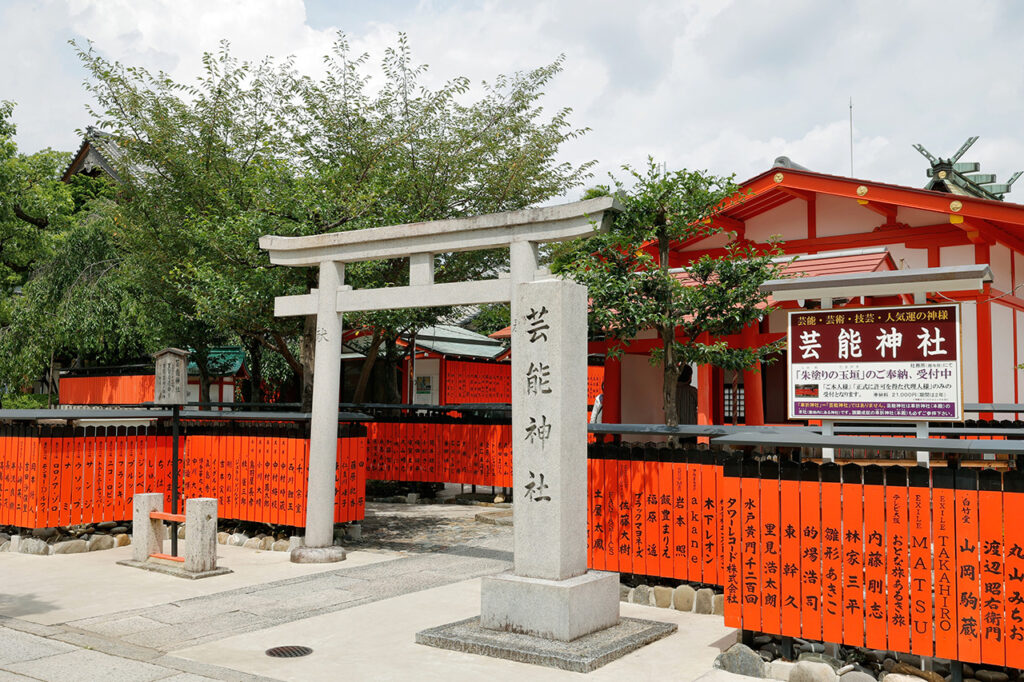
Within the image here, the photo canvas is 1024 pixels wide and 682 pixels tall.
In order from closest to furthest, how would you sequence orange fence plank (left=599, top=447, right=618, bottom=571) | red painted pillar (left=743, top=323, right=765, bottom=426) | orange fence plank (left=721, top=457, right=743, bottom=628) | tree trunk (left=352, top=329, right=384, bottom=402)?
1. orange fence plank (left=721, top=457, right=743, bottom=628)
2. orange fence plank (left=599, top=447, right=618, bottom=571)
3. red painted pillar (left=743, top=323, right=765, bottom=426)
4. tree trunk (left=352, top=329, right=384, bottom=402)

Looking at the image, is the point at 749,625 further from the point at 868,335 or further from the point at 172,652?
the point at 172,652

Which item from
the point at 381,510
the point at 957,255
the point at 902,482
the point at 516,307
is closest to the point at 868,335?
the point at 902,482

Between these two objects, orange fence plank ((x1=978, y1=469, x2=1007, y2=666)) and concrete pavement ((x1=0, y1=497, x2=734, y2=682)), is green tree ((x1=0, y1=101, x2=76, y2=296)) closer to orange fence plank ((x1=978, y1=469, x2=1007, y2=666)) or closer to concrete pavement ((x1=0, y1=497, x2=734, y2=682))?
concrete pavement ((x1=0, y1=497, x2=734, y2=682))

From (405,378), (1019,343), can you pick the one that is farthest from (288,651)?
(405,378)

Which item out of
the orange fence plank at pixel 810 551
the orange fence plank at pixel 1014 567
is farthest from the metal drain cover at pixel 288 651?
the orange fence plank at pixel 1014 567

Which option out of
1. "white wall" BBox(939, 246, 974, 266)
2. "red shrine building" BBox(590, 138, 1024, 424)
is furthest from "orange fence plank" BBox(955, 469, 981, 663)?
"white wall" BBox(939, 246, 974, 266)

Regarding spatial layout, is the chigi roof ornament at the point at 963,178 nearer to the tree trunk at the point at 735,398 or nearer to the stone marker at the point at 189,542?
the tree trunk at the point at 735,398

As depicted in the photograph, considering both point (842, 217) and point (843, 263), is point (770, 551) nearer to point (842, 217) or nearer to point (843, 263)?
point (843, 263)

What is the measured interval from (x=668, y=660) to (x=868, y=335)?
331cm

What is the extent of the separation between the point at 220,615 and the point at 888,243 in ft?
39.8

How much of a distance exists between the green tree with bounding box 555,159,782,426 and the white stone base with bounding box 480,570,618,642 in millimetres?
3261

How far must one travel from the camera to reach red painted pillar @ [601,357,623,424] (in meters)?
17.8

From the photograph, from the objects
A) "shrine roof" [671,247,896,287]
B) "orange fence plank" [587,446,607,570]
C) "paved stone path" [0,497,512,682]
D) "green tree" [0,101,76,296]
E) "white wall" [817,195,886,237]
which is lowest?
"paved stone path" [0,497,512,682]

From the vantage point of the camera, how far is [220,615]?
8367 mm
